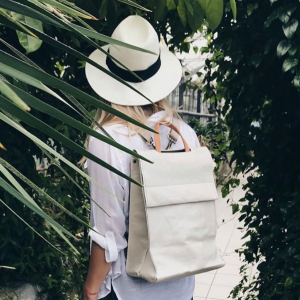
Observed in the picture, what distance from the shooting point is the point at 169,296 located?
5.85ft

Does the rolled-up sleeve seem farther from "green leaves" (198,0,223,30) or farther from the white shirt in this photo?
"green leaves" (198,0,223,30)

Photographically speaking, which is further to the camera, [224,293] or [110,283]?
[224,293]

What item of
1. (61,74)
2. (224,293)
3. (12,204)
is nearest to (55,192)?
(12,204)

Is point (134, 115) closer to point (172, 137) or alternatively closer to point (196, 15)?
point (172, 137)

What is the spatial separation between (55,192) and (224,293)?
7.48ft

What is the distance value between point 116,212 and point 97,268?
175 mm

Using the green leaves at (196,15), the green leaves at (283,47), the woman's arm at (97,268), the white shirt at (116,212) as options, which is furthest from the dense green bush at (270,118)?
the woman's arm at (97,268)

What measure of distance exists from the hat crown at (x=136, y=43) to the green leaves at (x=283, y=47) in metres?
0.51

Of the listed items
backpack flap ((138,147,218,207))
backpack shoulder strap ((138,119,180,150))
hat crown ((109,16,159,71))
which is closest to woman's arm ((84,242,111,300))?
backpack flap ((138,147,218,207))

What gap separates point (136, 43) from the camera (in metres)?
1.77

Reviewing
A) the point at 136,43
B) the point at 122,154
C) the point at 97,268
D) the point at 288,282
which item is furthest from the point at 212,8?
the point at 288,282

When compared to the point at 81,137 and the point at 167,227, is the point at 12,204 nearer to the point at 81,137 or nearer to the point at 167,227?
the point at 81,137

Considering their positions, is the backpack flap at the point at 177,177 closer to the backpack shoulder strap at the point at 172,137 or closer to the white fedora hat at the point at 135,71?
the backpack shoulder strap at the point at 172,137

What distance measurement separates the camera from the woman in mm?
1652
